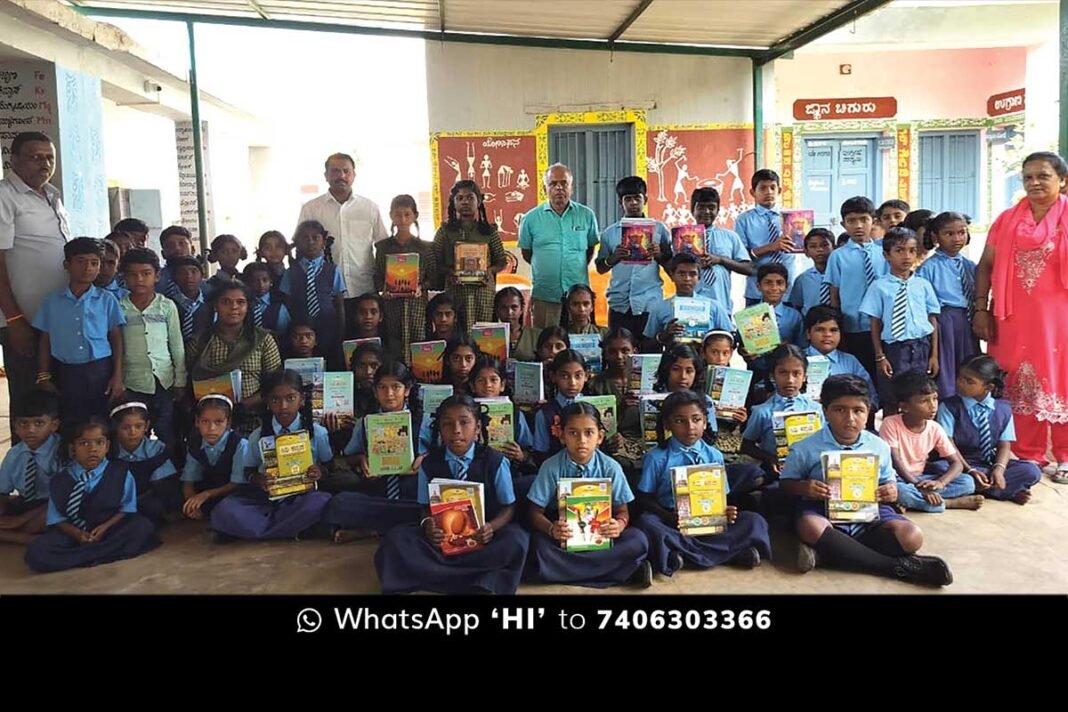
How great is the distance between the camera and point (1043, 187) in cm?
439

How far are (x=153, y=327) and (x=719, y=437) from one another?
3014 mm

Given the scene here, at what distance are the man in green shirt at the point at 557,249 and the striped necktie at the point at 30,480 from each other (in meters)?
2.86

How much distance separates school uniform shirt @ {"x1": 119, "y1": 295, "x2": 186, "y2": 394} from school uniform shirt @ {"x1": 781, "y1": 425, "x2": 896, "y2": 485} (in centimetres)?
318

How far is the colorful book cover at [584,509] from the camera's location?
324 centimetres

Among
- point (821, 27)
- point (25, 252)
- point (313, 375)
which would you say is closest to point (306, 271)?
point (313, 375)

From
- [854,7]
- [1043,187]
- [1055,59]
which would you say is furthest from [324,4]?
[1055,59]

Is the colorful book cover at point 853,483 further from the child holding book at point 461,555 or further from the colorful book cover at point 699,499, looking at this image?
the child holding book at point 461,555

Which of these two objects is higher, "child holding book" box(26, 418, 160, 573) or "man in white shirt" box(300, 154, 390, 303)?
"man in white shirt" box(300, 154, 390, 303)

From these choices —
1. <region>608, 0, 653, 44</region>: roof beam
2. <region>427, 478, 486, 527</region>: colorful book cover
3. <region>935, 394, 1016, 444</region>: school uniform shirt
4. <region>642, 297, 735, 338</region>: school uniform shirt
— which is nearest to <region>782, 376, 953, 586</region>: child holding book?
<region>935, 394, 1016, 444</region>: school uniform shirt

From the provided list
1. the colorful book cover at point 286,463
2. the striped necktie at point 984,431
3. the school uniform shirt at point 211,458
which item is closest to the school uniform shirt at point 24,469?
the school uniform shirt at point 211,458

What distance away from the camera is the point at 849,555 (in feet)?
10.9

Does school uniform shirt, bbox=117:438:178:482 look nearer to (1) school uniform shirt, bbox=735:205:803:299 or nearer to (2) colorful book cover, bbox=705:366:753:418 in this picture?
(2) colorful book cover, bbox=705:366:753:418

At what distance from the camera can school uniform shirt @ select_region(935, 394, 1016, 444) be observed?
4.30 metres

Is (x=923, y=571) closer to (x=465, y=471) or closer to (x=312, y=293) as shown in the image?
(x=465, y=471)
